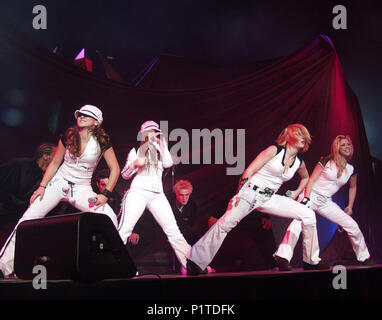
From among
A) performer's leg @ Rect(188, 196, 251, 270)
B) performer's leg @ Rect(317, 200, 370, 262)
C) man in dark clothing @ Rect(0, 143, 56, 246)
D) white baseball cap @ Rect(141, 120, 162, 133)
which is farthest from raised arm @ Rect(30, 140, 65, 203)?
performer's leg @ Rect(317, 200, 370, 262)

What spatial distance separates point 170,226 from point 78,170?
1.17 metres

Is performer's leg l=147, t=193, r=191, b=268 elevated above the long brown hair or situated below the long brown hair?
below

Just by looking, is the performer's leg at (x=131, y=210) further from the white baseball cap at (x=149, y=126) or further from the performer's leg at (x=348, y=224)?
the performer's leg at (x=348, y=224)

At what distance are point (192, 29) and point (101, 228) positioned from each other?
3.67 m

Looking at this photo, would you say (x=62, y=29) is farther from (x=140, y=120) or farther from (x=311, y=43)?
(x=311, y=43)

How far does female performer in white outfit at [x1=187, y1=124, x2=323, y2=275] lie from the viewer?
14.4 feet

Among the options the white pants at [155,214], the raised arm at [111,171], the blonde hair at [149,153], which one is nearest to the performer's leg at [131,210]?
the white pants at [155,214]

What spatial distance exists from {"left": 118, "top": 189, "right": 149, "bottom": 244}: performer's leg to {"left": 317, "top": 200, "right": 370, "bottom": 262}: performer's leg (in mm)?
2371

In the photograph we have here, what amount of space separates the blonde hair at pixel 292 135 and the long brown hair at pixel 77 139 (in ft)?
6.94

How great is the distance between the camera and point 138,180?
14.8 feet

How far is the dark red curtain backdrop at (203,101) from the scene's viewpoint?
14.3ft

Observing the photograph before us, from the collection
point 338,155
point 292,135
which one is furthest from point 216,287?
point 338,155

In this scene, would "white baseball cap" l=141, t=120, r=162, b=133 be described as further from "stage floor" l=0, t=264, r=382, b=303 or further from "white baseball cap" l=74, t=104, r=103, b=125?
"stage floor" l=0, t=264, r=382, b=303
